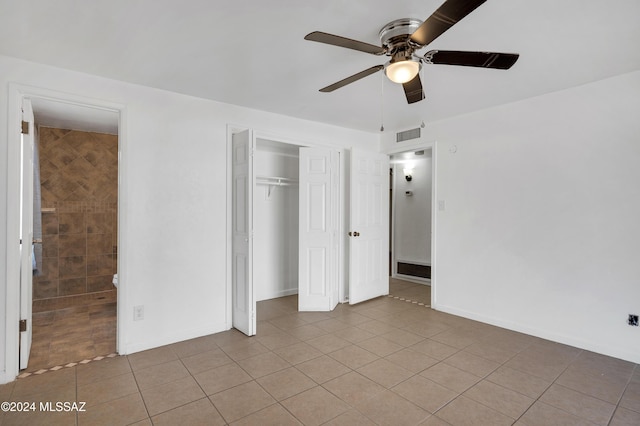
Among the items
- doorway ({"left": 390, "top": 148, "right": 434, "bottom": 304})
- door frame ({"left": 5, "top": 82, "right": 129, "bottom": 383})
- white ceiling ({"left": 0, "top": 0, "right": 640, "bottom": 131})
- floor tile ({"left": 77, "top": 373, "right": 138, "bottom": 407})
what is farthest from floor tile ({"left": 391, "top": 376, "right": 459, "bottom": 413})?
doorway ({"left": 390, "top": 148, "right": 434, "bottom": 304})

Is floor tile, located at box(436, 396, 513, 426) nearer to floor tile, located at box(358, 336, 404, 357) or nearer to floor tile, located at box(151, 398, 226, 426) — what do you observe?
floor tile, located at box(358, 336, 404, 357)

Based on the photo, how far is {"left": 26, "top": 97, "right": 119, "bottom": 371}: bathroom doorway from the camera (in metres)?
4.07

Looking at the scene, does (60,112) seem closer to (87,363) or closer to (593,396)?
(87,363)

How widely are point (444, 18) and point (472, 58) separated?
1.64 ft

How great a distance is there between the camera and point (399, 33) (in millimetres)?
2033

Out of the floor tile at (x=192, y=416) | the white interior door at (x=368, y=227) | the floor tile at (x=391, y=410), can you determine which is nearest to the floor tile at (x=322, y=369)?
the floor tile at (x=391, y=410)

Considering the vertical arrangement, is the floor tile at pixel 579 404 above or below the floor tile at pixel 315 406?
below

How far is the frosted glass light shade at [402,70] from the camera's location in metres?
2.00

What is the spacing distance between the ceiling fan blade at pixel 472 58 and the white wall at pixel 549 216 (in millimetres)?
1841

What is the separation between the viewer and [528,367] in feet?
9.11

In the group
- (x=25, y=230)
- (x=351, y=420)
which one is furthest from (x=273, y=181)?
(x=351, y=420)

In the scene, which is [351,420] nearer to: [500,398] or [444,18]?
[500,398]

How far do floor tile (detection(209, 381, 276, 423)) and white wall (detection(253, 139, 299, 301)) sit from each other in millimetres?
2387

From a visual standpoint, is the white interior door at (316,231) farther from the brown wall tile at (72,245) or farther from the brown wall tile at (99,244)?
the brown wall tile at (72,245)
